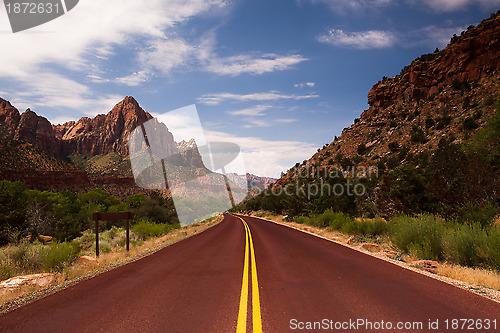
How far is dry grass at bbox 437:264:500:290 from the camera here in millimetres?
6709

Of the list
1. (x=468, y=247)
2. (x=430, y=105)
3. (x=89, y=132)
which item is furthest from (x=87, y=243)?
(x=89, y=132)

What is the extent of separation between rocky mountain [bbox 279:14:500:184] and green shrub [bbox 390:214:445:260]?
109 ft

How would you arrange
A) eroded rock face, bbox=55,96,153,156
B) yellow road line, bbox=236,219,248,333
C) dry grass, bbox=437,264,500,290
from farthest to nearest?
eroded rock face, bbox=55,96,153,156 → dry grass, bbox=437,264,500,290 → yellow road line, bbox=236,219,248,333

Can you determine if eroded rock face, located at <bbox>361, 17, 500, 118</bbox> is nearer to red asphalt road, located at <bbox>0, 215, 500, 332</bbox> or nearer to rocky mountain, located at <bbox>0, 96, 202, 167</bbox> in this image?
red asphalt road, located at <bbox>0, 215, 500, 332</bbox>

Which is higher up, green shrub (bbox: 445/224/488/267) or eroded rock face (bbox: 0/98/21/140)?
eroded rock face (bbox: 0/98/21/140)

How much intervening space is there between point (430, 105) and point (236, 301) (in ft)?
214

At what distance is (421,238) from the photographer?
11.1 meters

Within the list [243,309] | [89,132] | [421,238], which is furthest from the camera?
[89,132]

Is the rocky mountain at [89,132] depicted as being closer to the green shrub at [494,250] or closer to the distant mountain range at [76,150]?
the distant mountain range at [76,150]

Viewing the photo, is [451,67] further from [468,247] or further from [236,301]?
[236,301]

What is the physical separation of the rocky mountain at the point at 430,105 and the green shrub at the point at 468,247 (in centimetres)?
3541

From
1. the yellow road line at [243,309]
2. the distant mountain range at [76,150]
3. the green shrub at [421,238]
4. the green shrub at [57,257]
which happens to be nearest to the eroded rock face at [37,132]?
the distant mountain range at [76,150]

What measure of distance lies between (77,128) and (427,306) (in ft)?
624

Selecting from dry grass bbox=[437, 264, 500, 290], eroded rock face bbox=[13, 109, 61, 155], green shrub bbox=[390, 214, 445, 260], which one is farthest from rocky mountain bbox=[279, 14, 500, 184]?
eroded rock face bbox=[13, 109, 61, 155]
